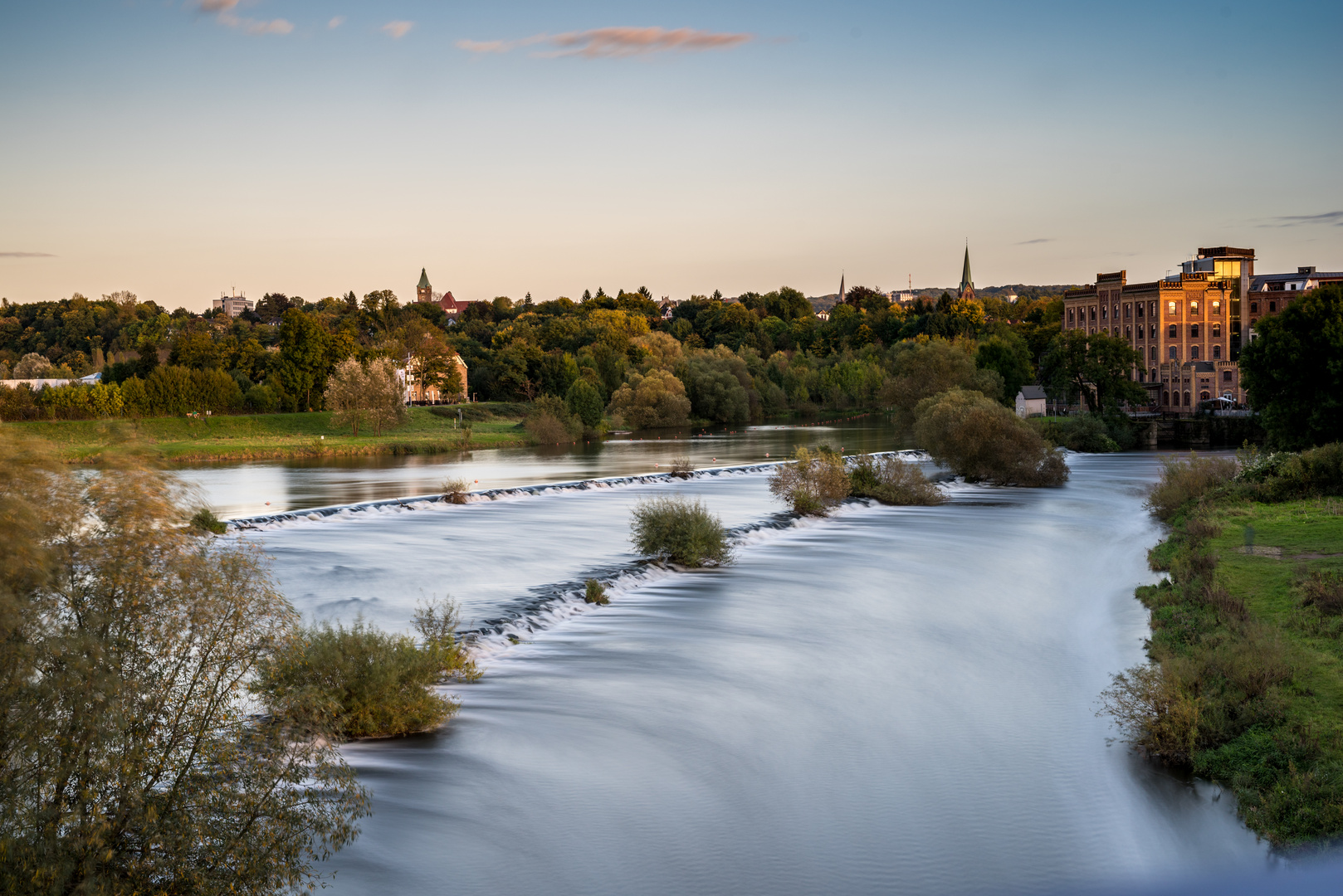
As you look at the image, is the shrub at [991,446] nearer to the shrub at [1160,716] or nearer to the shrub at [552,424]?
the shrub at [1160,716]

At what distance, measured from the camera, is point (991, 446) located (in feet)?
146

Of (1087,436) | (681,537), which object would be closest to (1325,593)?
(681,537)

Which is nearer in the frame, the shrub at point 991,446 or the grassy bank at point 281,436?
the shrub at point 991,446

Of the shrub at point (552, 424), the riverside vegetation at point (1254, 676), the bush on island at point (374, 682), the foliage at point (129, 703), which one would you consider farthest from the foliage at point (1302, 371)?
the shrub at point (552, 424)

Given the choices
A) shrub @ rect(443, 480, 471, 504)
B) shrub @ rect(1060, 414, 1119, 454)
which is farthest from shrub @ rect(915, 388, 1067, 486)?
shrub @ rect(1060, 414, 1119, 454)

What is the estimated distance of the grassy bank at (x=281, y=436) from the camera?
2473 inches

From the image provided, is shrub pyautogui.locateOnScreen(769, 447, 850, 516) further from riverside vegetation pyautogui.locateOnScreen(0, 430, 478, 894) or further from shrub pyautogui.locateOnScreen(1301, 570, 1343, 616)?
riverside vegetation pyautogui.locateOnScreen(0, 430, 478, 894)

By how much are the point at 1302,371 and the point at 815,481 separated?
17966 millimetres

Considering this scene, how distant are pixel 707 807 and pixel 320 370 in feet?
243

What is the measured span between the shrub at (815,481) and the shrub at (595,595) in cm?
1454

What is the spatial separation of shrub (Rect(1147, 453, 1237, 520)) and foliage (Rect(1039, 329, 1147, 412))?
3958cm

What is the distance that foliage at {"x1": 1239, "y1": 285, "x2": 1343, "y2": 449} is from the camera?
35.9m

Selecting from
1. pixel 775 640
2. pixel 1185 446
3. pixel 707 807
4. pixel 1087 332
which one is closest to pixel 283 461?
pixel 775 640

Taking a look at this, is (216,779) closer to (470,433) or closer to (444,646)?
(444,646)
